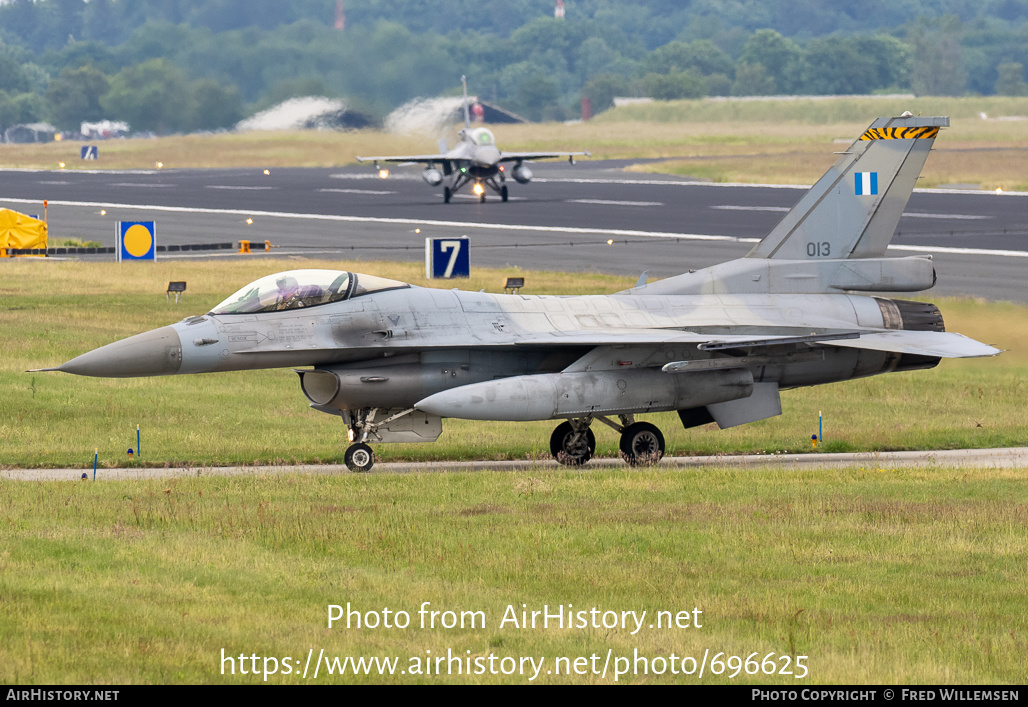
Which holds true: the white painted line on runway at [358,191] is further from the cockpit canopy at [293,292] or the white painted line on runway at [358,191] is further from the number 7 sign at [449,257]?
the cockpit canopy at [293,292]

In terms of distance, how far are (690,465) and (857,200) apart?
219 inches

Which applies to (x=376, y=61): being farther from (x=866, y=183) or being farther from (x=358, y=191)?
(x=866, y=183)

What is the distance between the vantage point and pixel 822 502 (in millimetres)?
15781

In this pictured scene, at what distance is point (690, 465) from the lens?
20.7 meters

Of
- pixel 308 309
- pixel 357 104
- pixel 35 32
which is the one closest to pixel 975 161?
pixel 357 104

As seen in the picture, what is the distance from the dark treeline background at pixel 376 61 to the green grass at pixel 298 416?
51.3 m

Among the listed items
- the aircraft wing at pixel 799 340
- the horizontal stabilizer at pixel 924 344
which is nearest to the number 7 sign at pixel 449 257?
the aircraft wing at pixel 799 340

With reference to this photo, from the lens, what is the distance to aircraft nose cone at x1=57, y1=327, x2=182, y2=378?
58.4ft

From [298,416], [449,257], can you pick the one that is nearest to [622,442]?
[298,416]

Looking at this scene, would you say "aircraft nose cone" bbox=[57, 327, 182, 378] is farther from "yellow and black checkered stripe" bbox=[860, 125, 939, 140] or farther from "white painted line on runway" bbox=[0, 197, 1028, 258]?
"white painted line on runway" bbox=[0, 197, 1028, 258]

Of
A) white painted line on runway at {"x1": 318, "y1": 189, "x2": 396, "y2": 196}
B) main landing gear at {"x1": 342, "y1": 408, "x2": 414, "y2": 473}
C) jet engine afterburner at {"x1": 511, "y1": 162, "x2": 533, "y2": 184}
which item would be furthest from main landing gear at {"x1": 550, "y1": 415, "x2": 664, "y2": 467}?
white painted line on runway at {"x1": 318, "y1": 189, "x2": 396, "y2": 196}

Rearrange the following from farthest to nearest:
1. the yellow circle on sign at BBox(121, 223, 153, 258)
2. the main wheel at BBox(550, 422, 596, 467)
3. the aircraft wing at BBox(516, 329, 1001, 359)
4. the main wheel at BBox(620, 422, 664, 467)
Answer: the yellow circle on sign at BBox(121, 223, 153, 258) → the main wheel at BBox(550, 422, 596, 467) → the main wheel at BBox(620, 422, 664, 467) → the aircraft wing at BBox(516, 329, 1001, 359)

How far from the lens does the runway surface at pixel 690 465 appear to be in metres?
19.2

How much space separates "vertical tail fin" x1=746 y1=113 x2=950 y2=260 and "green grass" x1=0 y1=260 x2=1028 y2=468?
3.34m
